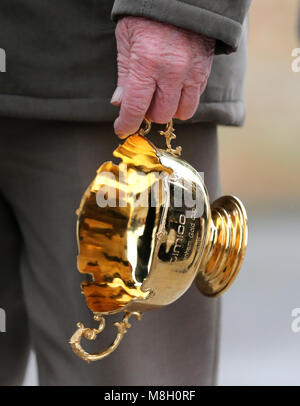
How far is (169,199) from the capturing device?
2.33 feet

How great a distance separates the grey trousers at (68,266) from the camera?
80 cm

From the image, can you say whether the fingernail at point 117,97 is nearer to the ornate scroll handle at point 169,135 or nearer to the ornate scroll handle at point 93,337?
the ornate scroll handle at point 169,135

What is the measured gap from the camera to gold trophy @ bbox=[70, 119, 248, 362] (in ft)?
2.34

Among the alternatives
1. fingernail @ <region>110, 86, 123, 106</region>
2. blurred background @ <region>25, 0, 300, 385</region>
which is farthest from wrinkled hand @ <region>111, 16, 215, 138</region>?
blurred background @ <region>25, 0, 300, 385</region>

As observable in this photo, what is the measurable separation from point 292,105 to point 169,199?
3.26 meters

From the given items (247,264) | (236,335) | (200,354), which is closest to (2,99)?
(200,354)

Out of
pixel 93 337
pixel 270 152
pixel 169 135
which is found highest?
pixel 270 152

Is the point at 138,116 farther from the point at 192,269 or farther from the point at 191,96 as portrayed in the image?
the point at 192,269

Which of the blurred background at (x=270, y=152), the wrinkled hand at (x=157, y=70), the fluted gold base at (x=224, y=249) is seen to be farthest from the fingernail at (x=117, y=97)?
the blurred background at (x=270, y=152)

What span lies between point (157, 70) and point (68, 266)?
0.89 feet

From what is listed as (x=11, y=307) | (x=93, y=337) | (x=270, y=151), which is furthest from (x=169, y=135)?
(x=270, y=151)

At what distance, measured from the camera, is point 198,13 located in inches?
26.4

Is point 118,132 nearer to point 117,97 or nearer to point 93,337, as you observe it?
point 117,97

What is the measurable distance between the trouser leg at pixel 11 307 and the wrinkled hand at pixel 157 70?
0.25 m
